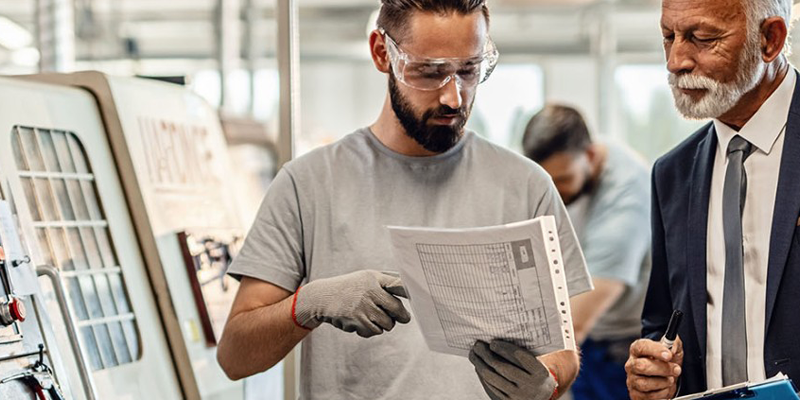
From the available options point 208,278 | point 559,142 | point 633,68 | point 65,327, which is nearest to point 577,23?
point 633,68

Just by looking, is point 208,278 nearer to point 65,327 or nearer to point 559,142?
point 65,327

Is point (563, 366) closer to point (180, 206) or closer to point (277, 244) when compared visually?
point (277, 244)

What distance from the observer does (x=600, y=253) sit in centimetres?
416

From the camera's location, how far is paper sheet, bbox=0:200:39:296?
2.23m

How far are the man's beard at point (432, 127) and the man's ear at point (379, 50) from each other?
4.2 inches

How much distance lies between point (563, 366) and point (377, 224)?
1.40 feet

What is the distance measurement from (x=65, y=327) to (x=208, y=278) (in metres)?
0.89

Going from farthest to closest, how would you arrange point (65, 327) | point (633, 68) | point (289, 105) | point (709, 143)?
point (633, 68), point (289, 105), point (65, 327), point (709, 143)

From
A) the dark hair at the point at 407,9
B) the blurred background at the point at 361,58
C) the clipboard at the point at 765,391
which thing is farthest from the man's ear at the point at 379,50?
the blurred background at the point at 361,58

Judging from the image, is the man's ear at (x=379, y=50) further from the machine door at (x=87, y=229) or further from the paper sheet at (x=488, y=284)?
the machine door at (x=87, y=229)

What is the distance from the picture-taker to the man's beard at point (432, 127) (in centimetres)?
194

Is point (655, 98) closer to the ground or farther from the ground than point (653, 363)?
closer to the ground

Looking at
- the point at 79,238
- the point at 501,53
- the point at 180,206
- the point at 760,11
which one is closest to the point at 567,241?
the point at 760,11

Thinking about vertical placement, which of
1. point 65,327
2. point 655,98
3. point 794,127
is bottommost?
point 655,98
